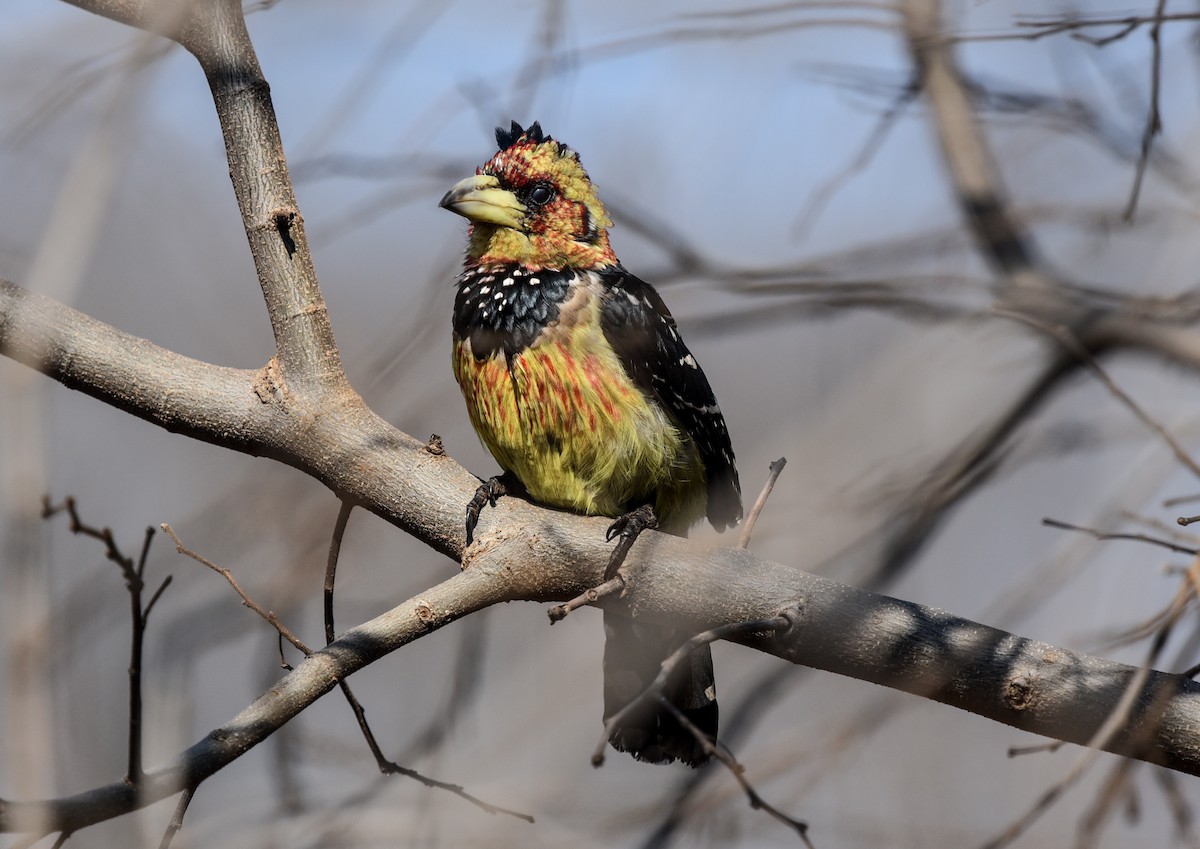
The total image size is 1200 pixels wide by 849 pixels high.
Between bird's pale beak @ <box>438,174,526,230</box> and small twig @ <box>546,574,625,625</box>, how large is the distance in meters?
1.34

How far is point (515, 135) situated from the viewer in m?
3.42

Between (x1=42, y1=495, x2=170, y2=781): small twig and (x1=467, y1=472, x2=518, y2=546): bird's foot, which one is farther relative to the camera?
(x1=467, y1=472, x2=518, y2=546): bird's foot

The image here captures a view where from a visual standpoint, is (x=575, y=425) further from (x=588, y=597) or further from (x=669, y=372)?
(x=588, y=597)

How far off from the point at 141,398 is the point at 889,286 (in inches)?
87.9

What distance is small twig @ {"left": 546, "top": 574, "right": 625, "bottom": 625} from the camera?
1.90 m

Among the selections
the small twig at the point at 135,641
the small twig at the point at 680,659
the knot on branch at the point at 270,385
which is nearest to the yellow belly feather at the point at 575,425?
the knot on branch at the point at 270,385

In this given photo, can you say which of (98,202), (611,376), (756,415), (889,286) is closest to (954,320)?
(889,286)

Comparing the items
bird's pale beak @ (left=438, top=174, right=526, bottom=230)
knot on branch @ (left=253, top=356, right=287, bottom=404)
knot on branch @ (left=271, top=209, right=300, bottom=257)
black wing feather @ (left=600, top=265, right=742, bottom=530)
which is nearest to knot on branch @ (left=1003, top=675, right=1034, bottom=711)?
black wing feather @ (left=600, top=265, right=742, bottom=530)

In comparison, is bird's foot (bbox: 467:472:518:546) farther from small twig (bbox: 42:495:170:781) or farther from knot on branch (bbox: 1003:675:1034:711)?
knot on branch (bbox: 1003:675:1034:711)

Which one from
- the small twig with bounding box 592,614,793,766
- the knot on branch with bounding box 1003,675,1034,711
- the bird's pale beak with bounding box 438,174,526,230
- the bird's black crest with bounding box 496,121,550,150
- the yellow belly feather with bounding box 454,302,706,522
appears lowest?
the small twig with bounding box 592,614,793,766

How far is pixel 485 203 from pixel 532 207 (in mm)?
171

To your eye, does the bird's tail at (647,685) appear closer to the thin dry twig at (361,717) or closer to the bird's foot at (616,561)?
the bird's foot at (616,561)

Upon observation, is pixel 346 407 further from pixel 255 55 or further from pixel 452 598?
pixel 255 55

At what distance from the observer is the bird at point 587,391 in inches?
115
